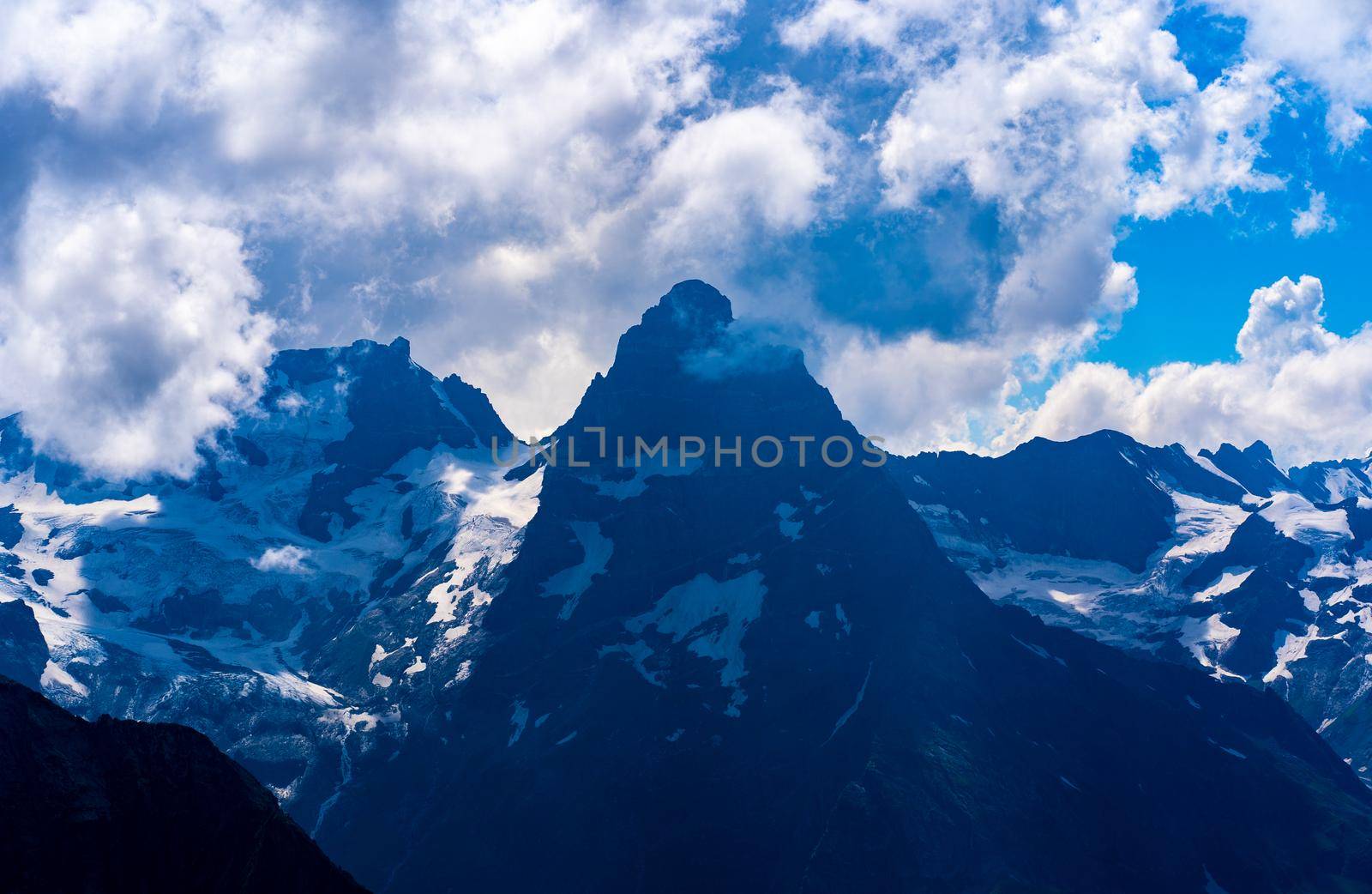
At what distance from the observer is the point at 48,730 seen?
8938cm

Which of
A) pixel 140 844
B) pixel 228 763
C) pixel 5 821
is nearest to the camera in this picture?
pixel 5 821

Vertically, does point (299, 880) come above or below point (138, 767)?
below

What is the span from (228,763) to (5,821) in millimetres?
19520

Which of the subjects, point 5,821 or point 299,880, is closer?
point 5,821

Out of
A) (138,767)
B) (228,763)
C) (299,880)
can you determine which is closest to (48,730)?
(138,767)

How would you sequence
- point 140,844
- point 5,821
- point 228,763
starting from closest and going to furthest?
point 5,821 → point 140,844 → point 228,763

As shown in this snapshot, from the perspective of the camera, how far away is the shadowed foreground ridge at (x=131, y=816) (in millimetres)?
83000

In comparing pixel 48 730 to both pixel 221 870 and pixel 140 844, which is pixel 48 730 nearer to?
pixel 140 844

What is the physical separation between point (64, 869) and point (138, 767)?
10.8 m

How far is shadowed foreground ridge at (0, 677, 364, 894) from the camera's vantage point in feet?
272

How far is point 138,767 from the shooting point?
9262 centimetres

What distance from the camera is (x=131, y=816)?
294 ft

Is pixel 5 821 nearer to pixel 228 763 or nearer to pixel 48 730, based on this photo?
pixel 48 730

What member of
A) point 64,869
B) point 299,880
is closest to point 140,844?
point 64,869
